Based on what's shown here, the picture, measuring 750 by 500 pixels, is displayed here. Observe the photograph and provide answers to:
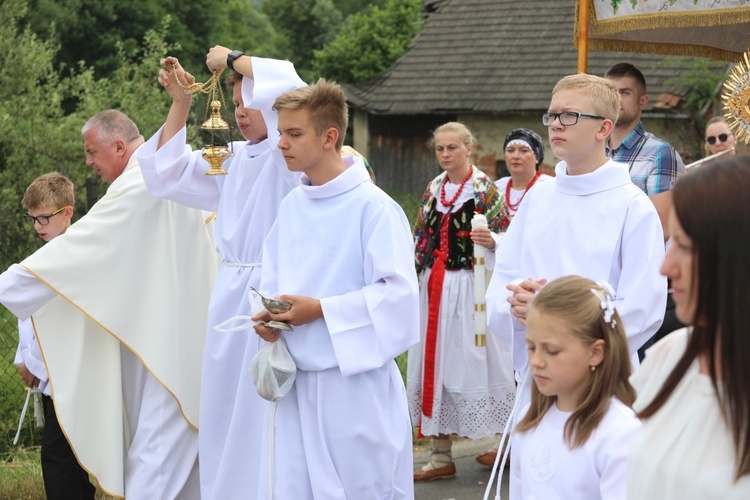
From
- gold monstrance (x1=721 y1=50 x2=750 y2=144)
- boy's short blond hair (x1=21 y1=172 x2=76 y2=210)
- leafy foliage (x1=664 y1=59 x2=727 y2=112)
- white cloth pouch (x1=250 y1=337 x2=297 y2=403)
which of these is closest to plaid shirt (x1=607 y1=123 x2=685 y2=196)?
gold monstrance (x1=721 y1=50 x2=750 y2=144)

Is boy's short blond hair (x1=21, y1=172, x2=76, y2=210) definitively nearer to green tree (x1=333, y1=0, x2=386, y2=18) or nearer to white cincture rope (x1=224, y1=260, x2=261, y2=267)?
white cincture rope (x1=224, y1=260, x2=261, y2=267)

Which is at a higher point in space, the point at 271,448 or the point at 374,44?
the point at 374,44

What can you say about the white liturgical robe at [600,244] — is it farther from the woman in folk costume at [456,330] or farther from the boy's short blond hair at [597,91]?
the woman in folk costume at [456,330]

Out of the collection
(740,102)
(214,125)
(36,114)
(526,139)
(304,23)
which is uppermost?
(304,23)

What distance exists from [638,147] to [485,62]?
58.1 ft

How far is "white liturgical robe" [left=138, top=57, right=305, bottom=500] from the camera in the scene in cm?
486

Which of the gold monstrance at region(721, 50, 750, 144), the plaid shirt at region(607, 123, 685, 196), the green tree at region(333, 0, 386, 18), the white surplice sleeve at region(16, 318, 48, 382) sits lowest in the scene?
the white surplice sleeve at region(16, 318, 48, 382)

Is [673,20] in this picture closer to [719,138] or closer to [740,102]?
[740,102]

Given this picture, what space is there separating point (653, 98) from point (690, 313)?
1757 cm

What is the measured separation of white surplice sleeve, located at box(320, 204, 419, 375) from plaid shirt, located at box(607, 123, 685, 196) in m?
1.53

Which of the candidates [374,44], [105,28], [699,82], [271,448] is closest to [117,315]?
[271,448]

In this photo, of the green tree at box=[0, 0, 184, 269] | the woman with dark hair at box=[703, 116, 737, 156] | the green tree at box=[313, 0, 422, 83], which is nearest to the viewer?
the woman with dark hair at box=[703, 116, 737, 156]

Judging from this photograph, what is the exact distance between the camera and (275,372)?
164 inches

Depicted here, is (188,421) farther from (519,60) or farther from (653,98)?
(519,60)
